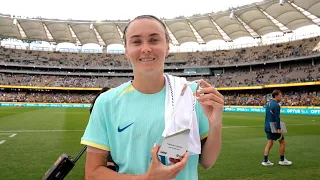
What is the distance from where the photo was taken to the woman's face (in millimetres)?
1745

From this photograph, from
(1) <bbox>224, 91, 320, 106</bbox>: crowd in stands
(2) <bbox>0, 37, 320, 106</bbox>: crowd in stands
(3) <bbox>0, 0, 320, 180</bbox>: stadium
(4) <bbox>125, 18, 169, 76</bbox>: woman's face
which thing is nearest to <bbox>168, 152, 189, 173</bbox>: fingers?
(4) <bbox>125, 18, 169, 76</bbox>: woman's face

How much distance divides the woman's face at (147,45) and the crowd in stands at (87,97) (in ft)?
147

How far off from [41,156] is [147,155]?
7833 millimetres

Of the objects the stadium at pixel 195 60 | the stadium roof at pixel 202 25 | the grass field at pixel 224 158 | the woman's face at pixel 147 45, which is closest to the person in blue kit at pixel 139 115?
the woman's face at pixel 147 45

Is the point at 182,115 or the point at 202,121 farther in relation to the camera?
the point at 202,121

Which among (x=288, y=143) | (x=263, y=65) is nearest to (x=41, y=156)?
(x=288, y=143)

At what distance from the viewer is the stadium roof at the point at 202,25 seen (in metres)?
44.5

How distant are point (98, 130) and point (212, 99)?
0.80 metres

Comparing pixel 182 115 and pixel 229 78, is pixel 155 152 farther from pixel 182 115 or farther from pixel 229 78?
pixel 229 78

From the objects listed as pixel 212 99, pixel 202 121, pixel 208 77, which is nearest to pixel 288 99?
pixel 208 77

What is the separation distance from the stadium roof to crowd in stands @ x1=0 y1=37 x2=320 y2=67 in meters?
6.23

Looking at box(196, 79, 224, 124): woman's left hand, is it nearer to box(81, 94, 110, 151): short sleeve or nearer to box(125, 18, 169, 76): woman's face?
box(125, 18, 169, 76): woman's face

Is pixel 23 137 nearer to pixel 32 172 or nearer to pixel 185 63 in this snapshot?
pixel 32 172

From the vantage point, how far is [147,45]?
175 cm
